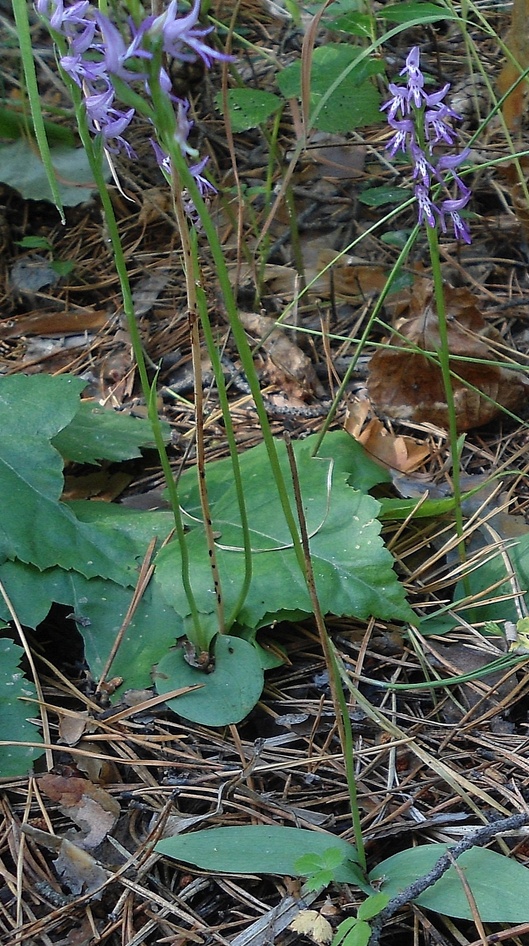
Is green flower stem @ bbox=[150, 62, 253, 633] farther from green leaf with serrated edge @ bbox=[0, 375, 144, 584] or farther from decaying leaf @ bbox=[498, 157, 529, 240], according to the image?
decaying leaf @ bbox=[498, 157, 529, 240]

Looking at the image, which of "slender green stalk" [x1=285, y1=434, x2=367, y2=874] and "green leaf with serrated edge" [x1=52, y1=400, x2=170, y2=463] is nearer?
"slender green stalk" [x1=285, y1=434, x2=367, y2=874]

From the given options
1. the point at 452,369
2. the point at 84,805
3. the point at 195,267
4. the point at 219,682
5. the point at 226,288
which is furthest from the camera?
the point at 452,369

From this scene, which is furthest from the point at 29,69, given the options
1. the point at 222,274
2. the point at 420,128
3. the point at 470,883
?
the point at 470,883

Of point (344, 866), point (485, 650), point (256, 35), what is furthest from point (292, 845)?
point (256, 35)

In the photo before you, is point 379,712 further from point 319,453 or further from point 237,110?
point 237,110

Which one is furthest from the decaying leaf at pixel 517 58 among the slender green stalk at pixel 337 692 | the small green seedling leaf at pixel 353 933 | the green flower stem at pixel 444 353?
the small green seedling leaf at pixel 353 933

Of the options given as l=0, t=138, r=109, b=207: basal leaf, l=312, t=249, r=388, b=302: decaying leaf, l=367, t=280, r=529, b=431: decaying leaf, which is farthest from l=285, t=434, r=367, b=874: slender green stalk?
l=0, t=138, r=109, b=207: basal leaf

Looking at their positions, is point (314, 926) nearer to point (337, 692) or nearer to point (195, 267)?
point (337, 692)
